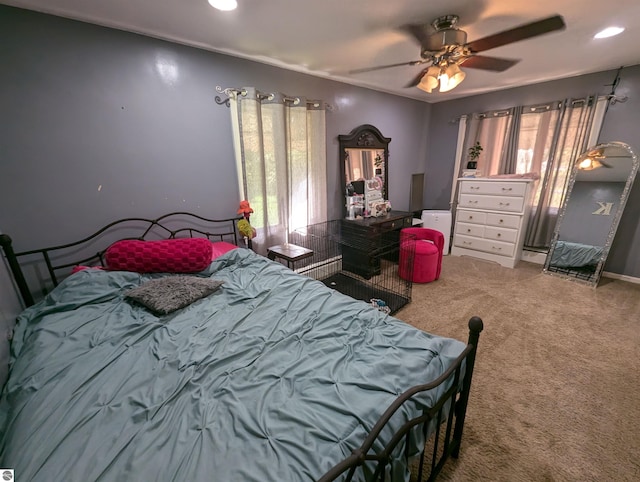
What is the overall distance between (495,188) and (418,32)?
2.44 meters

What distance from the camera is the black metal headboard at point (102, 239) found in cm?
172

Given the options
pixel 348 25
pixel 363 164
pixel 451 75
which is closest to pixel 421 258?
pixel 363 164

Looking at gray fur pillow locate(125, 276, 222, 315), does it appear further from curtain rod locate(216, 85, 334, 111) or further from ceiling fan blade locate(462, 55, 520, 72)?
ceiling fan blade locate(462, 55, 520, 72)

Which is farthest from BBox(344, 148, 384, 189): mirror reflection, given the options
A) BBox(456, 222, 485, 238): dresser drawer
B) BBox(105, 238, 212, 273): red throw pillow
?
BBox(105, 238, 212, 273): red throw pillow

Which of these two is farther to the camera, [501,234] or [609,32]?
[501,234]

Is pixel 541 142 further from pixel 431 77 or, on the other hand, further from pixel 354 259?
pixel 354 259

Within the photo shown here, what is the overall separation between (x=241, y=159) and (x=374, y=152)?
2034 mm

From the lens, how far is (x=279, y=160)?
109 inches

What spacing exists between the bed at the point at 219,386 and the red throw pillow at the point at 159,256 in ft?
0.50

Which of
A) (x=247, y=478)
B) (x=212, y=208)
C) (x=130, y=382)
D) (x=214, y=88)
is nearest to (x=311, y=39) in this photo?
(x=214, y=88)

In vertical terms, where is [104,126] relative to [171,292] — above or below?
above

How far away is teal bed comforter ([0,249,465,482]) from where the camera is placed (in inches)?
30.6

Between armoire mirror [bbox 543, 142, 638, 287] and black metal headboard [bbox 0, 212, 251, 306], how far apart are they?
151 inches

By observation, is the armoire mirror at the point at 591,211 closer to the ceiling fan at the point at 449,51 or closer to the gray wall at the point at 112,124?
the gray wall at the point at 112,124
